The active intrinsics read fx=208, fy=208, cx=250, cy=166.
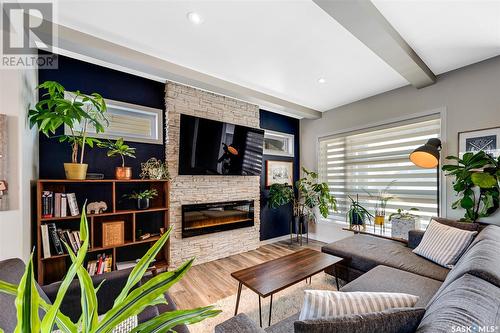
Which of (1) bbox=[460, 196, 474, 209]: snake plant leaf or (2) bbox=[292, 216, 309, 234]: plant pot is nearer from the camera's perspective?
(1) bbox=[460, 196, 474, 209]: snake plant leaf

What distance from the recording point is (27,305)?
49 cm

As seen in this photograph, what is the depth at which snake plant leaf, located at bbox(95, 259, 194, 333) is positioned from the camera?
57 cm

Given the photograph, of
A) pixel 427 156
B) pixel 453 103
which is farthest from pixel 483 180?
pixel 453 103

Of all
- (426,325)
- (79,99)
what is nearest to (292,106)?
(79,99)

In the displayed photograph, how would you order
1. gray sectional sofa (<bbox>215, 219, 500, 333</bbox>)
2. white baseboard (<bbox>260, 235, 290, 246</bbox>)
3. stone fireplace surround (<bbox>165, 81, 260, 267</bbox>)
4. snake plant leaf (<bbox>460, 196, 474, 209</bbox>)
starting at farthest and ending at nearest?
white baseboard (<bbox>260, 235, 290, 246</bbox>), stone fireplace surround (<bbox>165, 81, 260, 267</bbox>), snake plant leaf (<bbox>460, 196, 474, 209</bbox>), gray sectional sofa (<bbox>215, 219, 500, 333</bbox>)

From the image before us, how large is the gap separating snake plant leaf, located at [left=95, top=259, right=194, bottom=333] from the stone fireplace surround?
248 cm

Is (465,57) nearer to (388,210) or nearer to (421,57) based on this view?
(421,57)

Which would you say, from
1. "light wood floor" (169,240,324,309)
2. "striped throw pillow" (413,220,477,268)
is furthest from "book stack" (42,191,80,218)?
"striped throw pillow" (413,220,477,268)

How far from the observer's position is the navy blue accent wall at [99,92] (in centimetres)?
236

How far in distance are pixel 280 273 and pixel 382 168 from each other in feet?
8.68

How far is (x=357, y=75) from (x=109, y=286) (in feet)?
11.5

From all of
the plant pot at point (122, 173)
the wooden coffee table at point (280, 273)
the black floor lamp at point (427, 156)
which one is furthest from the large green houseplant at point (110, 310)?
the black floor lamp at point (427, 156)

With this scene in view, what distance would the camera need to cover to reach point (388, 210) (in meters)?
3.41

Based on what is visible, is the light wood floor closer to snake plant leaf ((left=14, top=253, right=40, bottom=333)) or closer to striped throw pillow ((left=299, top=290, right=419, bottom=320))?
striped throw pillow ((left=299, top=290, right=419, bottom=320))
